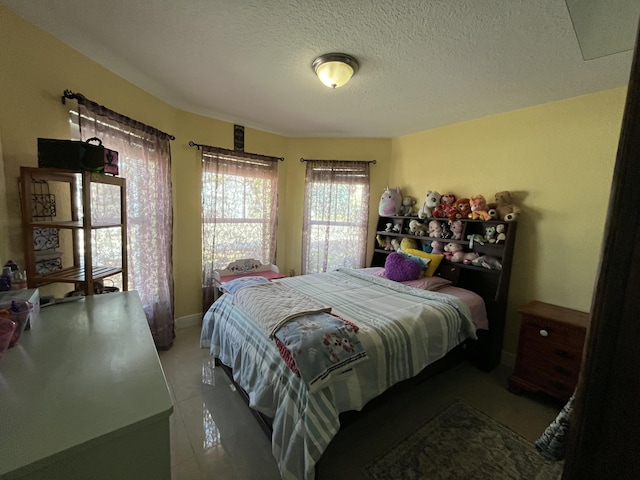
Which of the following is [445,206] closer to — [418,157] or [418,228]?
[418,228]

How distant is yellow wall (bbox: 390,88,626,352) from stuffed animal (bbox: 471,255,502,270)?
25 centimetres

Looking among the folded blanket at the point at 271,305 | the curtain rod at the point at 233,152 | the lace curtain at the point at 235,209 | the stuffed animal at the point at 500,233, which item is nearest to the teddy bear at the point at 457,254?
the stuffed animal at the point at 500,233

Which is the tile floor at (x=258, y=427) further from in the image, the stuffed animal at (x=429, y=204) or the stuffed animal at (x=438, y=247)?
the stuffed animal at (x=429, y=204)

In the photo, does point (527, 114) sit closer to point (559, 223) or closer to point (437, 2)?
point (559, 223)

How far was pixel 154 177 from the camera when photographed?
94.6 inches

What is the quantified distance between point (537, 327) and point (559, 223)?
93 centimetres

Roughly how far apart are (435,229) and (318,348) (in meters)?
2.13

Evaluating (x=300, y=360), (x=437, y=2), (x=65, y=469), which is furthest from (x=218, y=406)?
(x=437, y=2)

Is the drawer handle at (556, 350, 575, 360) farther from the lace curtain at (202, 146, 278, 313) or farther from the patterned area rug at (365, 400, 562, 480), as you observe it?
the lace curtain at (202, 146, 278, 313)

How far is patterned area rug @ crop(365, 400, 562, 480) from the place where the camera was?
1.42 m

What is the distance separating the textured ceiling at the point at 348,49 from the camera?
1.35 meters

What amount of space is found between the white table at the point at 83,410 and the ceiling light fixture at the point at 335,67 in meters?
1.88

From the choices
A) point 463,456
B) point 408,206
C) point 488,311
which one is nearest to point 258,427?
point 463,456

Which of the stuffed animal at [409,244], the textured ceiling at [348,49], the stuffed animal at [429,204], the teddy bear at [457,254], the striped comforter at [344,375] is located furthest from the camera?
the stuffed animal at [409,244]
